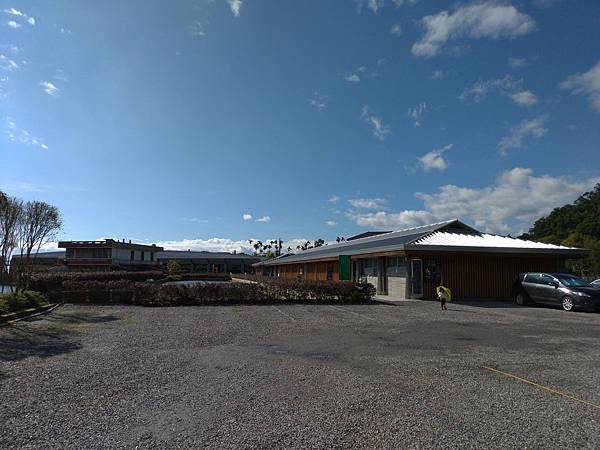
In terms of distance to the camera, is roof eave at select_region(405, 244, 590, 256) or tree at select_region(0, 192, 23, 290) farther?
roof eave at select_region(405, 244, 590, 256)

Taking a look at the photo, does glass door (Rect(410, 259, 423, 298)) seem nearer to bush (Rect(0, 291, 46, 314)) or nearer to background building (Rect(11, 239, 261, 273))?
bush (Rect(0, 291, 46, 314))

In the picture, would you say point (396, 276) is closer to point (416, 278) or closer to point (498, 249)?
point (416, 278)

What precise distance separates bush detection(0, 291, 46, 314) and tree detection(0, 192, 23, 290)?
1270mm

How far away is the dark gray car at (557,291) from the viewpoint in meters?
15.8

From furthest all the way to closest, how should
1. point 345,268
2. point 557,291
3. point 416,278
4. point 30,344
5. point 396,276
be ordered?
point 345,268 < point 396,276 < point 416,278 < point 557,291 < point 30,344

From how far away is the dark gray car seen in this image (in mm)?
15789

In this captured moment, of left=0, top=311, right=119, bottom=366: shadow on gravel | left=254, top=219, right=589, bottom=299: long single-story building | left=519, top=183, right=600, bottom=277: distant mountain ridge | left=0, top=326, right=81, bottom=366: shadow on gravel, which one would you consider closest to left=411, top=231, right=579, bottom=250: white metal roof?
left=254, top=219, right=589, bottom=299: long single-story building

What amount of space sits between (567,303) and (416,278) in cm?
666

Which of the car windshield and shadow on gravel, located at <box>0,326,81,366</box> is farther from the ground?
the car windshield

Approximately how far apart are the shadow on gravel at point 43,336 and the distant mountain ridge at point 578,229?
55458mm

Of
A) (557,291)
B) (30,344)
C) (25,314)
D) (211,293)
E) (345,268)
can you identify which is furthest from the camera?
(345,268)

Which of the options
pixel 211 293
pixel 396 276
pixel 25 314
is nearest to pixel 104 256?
pixel 211 293

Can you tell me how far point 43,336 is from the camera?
9180 millimetres

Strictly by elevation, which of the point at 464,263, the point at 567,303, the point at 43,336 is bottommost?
the point at 43,336
